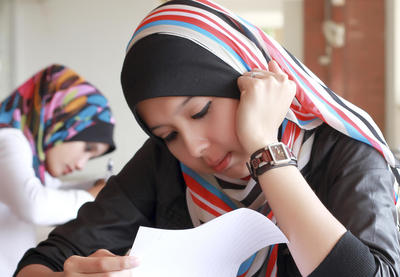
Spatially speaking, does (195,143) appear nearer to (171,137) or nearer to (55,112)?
(171,137)

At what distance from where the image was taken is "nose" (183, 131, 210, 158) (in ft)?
2.65

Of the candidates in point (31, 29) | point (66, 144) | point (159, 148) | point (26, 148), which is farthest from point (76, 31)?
point (159, 148)

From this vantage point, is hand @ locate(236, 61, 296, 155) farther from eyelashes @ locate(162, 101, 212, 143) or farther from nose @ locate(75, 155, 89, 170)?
nose @ locate(75, 155, 89, 170)

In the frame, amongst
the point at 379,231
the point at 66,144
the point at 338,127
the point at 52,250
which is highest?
the point at 338,127

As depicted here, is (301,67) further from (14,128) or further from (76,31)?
(76,31)

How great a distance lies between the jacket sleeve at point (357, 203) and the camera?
0.67 metres

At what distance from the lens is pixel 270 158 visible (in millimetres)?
738

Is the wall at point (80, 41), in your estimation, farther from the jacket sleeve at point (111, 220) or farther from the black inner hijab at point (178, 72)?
the black inner hijab at point (178, 72)

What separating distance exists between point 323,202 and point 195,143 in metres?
0.23

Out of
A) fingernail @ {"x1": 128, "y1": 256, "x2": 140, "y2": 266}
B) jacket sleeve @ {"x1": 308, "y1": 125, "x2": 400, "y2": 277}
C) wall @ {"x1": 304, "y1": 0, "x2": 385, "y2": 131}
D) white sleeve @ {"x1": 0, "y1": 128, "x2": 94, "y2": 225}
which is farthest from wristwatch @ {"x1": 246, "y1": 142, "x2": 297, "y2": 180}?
wall @ {"x1": 304, "y1": 0, "x2": 385, "y2": 131}

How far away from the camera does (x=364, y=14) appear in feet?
15.7

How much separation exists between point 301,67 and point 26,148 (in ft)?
4.05

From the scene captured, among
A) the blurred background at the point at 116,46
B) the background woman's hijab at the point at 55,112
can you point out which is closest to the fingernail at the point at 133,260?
A: the background woman's hijab at the point at 55,112

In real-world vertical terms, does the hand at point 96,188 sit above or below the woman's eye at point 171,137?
below
